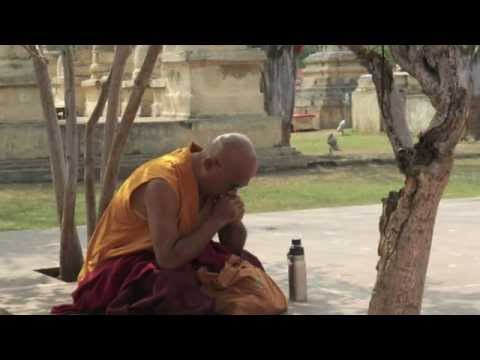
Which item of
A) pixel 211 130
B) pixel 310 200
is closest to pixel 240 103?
pixel 211 130

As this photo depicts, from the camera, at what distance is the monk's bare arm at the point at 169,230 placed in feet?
16.2

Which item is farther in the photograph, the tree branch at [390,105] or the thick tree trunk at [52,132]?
the thick tree trunk at [52,132]

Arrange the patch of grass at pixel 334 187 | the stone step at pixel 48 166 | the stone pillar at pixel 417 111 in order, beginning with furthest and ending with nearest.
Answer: the stone pillar at pixel 417 111 < the stone step at pixel 48 166 < the patch of grass at pixel 334 187

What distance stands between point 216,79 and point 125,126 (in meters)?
8.56

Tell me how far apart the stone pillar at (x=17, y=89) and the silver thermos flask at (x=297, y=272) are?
30.7ft

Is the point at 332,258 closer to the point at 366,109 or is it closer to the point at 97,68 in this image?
the point at 97,68

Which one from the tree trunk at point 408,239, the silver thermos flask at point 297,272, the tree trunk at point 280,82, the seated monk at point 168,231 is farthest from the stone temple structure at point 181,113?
the tree trunk at point 408,239

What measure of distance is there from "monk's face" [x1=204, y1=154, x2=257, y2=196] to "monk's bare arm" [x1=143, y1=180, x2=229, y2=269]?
180 millimetres

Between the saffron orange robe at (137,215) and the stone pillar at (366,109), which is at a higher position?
the saffron orange robe at (137,215)

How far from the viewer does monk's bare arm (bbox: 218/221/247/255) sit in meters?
5.48

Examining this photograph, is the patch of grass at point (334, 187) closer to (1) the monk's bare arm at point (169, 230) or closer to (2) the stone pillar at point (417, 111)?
(1) the monk's bare arm at point (169, 230)

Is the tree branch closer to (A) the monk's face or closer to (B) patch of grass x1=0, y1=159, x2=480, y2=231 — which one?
(A) the monk's face

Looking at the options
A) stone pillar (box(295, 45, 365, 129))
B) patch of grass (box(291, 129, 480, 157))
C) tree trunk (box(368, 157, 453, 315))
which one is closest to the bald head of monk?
tree trunk (box(368, 157, 453, 315))
